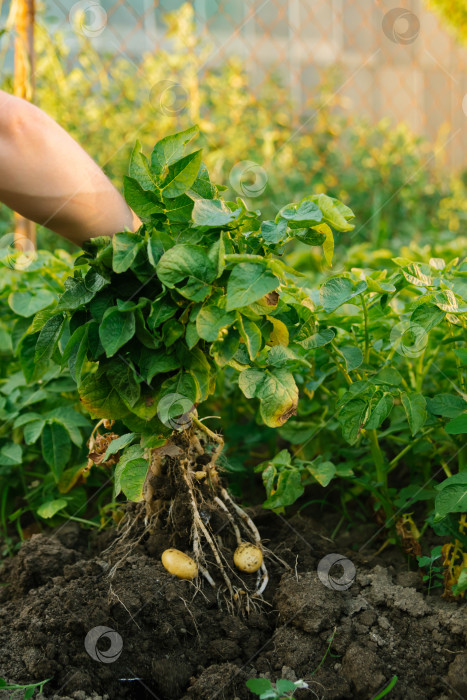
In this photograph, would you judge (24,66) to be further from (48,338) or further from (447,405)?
(447,405)

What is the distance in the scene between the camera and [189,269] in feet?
3.62

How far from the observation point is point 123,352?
3.95ft

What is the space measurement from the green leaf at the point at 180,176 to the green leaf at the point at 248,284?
0.19m

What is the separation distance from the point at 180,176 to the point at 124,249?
0.56ft

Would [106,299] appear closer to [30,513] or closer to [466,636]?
[466,636]

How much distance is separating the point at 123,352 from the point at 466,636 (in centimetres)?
83

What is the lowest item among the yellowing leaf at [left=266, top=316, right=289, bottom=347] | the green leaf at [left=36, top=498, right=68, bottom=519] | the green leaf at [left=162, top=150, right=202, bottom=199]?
the green leaf at [left=36, top=498, right=68, bottom=519]

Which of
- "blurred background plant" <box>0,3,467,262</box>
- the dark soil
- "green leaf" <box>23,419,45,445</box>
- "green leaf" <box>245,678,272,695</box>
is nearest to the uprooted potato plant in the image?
the dark soil

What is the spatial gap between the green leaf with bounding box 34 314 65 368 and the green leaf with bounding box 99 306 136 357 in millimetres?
148

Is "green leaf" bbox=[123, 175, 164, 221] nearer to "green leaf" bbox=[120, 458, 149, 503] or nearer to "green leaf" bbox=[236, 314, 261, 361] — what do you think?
"green leaf" bbox=[236, 314, 261, 361]

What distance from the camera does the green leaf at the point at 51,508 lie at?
1.72 meters

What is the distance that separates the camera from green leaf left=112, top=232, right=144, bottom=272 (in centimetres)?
110

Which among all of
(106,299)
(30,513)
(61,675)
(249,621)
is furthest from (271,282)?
(30,513)
